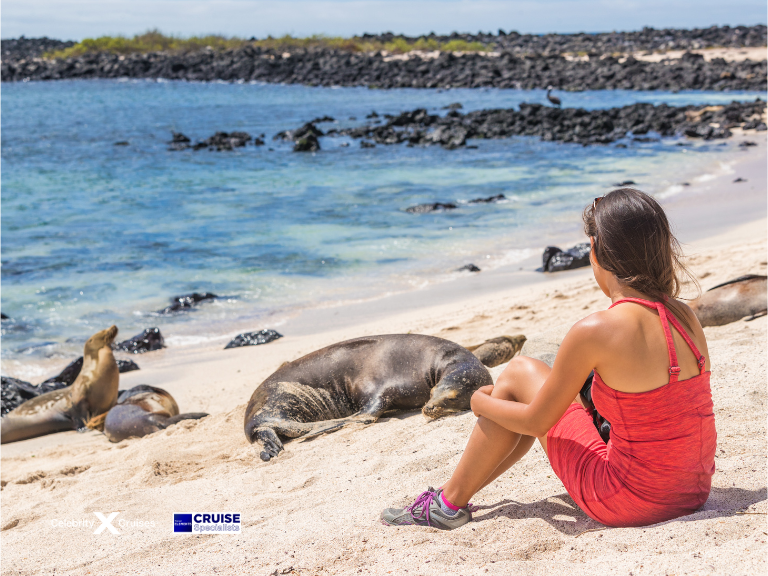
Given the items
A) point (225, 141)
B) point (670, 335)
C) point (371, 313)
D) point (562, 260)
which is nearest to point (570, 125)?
point (225, 141)

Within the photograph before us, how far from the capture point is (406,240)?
37.8 ft

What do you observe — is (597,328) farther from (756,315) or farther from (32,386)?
(32,386)

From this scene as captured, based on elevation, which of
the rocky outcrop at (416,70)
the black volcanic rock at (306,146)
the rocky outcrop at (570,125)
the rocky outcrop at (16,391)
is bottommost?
the rocky outcrop at (16,391)

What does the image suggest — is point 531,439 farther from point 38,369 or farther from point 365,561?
point 38,369

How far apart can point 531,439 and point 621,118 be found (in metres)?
25.0

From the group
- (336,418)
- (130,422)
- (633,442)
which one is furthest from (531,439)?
(130,422)

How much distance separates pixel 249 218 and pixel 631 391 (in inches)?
481

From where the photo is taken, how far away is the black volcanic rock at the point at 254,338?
23.9ft

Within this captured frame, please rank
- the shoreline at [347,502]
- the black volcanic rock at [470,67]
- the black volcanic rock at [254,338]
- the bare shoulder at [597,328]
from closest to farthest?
the bare shoulder at [597,328] < the shoreline at [347,502] < the black volcanic rock at [254,338] < the black volcanic rock at [470,67]

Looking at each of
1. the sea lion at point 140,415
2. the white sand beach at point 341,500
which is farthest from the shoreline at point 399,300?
the sea lion at point 140,415

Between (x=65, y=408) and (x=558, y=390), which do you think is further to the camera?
(x=65, y=408)

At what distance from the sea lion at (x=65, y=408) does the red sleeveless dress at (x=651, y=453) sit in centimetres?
469

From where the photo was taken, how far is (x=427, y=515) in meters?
2.78

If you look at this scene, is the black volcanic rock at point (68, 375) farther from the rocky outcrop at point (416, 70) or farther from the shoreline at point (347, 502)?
the rocky outcrop at point (416, 70)
